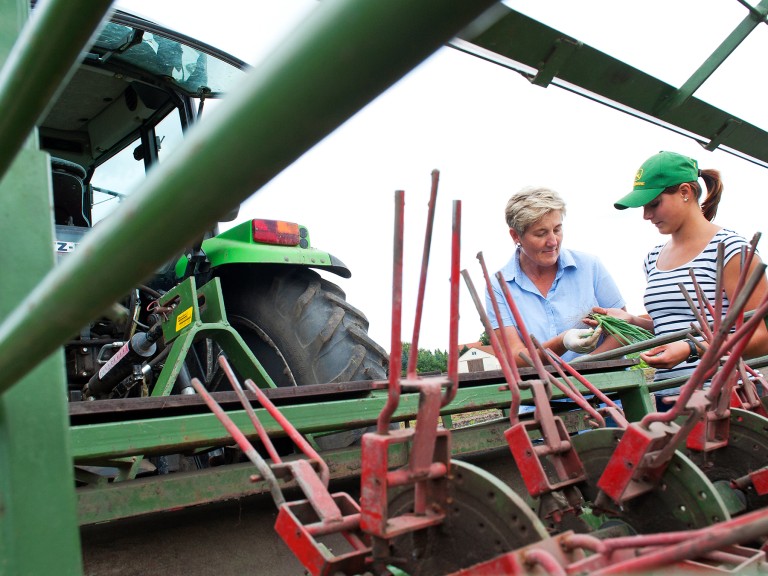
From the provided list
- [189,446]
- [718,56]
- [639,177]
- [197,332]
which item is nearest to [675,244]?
[639,177]

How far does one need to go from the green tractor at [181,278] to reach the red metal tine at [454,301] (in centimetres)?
138

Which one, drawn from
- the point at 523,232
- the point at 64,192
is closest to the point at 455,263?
the point at 523,232

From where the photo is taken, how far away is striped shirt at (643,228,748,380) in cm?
228

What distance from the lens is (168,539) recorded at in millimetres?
1595

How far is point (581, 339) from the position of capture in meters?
2.47

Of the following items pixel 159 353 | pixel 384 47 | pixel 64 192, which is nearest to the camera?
pixel 384 47

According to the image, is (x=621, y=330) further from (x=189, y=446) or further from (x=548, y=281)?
(x=189, y=446)

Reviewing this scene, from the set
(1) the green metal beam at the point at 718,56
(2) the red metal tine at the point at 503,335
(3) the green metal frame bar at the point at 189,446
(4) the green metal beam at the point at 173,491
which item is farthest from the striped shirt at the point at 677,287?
(4) the green metal beam at the point at 173,491

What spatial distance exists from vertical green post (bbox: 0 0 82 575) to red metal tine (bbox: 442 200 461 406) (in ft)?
1.66

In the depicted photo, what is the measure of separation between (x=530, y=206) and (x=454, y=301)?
1733 mm

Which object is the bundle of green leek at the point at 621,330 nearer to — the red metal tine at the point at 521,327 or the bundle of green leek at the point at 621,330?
the bundle of green leek at the point at 621,330

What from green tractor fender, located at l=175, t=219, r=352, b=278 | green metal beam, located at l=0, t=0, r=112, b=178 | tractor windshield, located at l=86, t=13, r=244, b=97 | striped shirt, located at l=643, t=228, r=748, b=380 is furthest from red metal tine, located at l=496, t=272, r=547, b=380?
tractor windshield, located at l=86, t=13, r=244, b=97

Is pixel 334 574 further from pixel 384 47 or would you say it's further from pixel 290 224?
pixel 290 224

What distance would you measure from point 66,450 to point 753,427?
145cm
